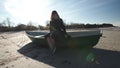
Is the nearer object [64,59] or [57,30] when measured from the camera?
[64,59]

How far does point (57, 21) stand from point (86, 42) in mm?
1716

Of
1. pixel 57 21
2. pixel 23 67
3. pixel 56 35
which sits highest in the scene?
pixel 57 21

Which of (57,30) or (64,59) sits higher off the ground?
(57,30)

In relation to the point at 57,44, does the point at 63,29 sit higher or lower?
higher

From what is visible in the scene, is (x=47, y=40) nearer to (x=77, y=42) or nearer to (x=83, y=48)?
(x=77, y=42)

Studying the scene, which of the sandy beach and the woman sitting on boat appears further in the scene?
the woman sitting on boat

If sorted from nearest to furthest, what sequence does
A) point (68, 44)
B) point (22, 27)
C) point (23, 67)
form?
point (23, 67) < point (68, 44) < point (22, 27)

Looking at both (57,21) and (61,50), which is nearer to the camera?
(57,21)

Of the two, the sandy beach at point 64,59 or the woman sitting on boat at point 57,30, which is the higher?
the woman sitting on boat at point 57,30

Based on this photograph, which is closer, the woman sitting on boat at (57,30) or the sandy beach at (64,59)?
the sandy beach at (64,59)

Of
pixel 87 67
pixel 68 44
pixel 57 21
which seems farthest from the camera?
pixel 68 44

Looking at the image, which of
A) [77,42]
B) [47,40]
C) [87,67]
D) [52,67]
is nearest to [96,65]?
[87,67]

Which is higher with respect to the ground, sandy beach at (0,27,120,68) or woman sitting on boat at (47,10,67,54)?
woman sitting on boat at (47,10,67,54)

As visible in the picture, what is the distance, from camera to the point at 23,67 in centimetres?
362
